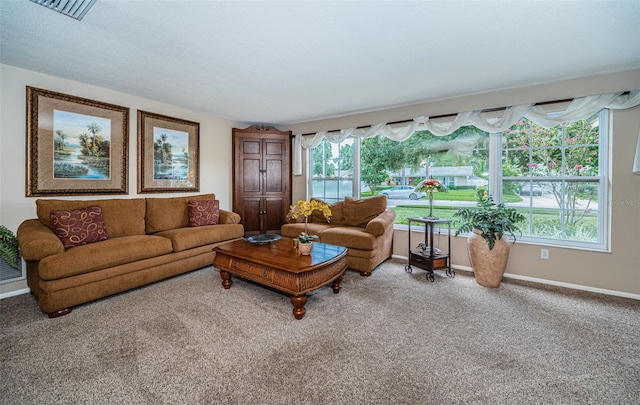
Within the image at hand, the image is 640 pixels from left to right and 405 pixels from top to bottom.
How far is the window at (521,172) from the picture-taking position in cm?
316

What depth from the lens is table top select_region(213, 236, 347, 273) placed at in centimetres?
246

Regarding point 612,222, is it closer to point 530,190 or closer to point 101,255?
point 530,190

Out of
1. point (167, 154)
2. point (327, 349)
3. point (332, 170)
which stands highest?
point (167, 154)

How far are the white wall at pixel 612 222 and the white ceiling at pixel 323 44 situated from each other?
151 mm

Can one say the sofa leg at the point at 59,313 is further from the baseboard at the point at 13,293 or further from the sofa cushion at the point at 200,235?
the sofa cushion at the point at 200,235

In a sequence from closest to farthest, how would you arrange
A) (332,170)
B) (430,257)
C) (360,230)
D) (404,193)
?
1. (430,257)
2. (360,230)
3. (404,193)
4. (332,170)

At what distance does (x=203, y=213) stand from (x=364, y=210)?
2483mm

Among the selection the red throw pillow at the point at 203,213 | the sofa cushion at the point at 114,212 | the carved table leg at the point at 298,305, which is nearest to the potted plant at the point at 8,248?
the sofa cushion at the point at 114,212

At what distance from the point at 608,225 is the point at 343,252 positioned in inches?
117

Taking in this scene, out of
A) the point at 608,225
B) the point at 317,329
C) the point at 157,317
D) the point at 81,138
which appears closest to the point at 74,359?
the point at 157,317

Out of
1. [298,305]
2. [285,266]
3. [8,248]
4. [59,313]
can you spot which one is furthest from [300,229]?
[8,248]

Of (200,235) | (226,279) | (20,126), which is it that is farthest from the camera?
(200,235)

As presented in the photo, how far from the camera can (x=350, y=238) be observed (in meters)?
3.54

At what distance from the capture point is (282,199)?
538cm
